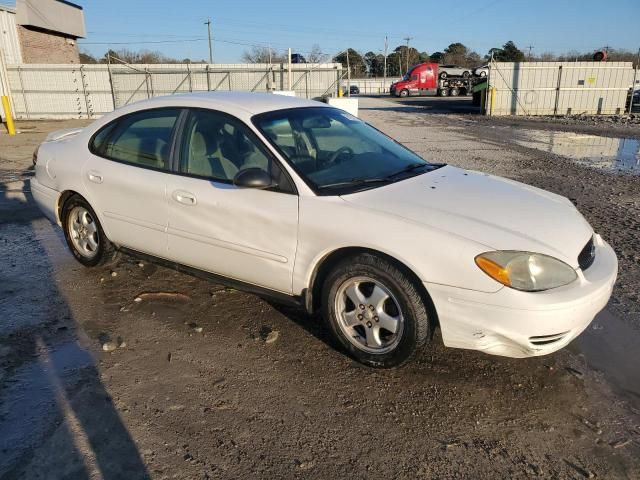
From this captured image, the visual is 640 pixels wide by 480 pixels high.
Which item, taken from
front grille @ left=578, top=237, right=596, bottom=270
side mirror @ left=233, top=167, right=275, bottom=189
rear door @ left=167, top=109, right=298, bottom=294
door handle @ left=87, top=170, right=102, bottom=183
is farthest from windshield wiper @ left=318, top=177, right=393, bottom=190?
door handle @ left=87, top=170, right=102, bottom=183

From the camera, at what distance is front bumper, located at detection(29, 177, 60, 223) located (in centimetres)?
471

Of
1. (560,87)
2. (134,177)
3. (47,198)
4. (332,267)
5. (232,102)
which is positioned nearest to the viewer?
(332,267)

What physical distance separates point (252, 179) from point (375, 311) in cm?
112

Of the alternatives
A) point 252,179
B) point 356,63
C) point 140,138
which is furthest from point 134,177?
point 356,63

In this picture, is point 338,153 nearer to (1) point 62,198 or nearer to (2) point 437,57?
(1) point 62,198

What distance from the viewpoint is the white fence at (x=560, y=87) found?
25.3 m

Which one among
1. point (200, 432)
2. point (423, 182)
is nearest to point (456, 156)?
point (423, 182)

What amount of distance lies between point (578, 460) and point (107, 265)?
4.14 metres

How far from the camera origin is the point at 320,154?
142 inches

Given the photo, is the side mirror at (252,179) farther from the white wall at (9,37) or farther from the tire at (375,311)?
the white wall at (9,37)

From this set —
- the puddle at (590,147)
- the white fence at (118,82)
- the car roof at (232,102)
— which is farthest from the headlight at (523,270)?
the white fence at (118,82)

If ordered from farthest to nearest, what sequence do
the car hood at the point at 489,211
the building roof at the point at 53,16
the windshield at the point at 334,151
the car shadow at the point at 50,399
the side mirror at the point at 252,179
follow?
the building roof at the point at 53,16 → the windshield at the point at 334,151 → the side mirror at the point at 252,179 → the car hood at the point at 489,211 → the car shadow at the point at 50,399

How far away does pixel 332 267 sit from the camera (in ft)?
10.3

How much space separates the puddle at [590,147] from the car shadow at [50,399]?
10261mm
